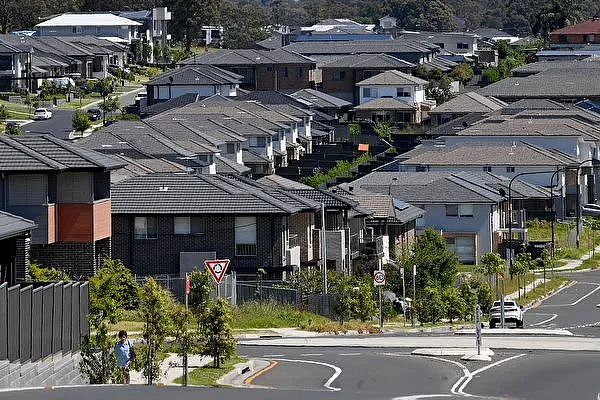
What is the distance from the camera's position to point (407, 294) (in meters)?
65.4

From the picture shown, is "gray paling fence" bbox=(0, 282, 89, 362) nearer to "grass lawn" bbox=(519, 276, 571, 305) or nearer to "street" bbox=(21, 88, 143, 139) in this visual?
"grass lawn" bbox=(519, 276, 571, 305)

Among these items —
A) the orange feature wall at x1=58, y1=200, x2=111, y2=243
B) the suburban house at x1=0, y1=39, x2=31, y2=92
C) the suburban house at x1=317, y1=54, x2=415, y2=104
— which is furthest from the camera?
the suburban house at x1=317, y1=54, x2=415, y2=104

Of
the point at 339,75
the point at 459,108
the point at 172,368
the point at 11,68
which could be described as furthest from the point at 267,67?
the point at 172,368

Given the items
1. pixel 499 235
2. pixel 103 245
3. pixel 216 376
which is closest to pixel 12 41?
pixel 499 235

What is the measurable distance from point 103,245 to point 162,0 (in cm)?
14720

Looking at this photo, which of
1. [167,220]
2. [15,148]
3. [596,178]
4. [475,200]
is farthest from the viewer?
[596,178]

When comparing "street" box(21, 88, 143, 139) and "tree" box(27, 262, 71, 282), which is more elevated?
"street" box(21, 88, 143, 139)

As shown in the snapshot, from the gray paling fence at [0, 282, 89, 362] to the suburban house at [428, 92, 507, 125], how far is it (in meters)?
118

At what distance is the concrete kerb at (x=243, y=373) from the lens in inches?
1297

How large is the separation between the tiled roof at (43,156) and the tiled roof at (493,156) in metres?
66.4

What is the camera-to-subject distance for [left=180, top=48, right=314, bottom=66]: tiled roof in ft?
528

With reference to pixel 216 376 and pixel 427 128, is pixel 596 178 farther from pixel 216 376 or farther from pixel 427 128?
pixel 216 376

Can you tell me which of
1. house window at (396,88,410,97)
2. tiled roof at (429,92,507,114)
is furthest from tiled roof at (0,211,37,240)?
house window at (396,88,410,97)

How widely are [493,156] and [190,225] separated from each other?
58.4 meters
